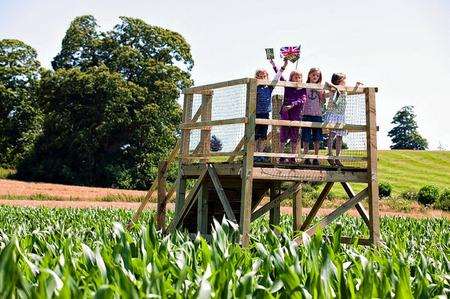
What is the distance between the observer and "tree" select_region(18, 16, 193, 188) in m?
51.1

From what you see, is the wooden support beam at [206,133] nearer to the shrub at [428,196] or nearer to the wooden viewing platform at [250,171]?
the wooden viewing platform at [250,171]

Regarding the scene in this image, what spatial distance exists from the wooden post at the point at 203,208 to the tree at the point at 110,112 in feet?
128

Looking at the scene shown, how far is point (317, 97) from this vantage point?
443 inches

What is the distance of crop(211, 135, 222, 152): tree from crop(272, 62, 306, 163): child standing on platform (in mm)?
1106

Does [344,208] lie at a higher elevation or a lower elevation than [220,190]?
lower

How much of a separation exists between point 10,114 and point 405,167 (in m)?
43.5

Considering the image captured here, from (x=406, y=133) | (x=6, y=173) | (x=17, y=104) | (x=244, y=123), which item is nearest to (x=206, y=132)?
(x=244, y=123)

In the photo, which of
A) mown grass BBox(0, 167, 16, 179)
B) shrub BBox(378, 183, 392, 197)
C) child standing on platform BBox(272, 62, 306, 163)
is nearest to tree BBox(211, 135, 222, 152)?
child standing on platform BBox(272, 62, 306, 163)

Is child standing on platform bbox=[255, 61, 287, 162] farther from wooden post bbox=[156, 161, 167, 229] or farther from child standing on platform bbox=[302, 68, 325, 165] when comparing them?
wooden post bbox=[156, 161, 167, 229]

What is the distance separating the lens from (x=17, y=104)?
6078 cm

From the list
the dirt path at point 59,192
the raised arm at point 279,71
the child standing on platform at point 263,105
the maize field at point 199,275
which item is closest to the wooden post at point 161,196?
the child standing on platform at point 263,105

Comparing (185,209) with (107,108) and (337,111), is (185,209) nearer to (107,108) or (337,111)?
(337,111)

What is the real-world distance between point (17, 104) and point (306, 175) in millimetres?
53364

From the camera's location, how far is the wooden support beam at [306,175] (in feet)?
34.4
